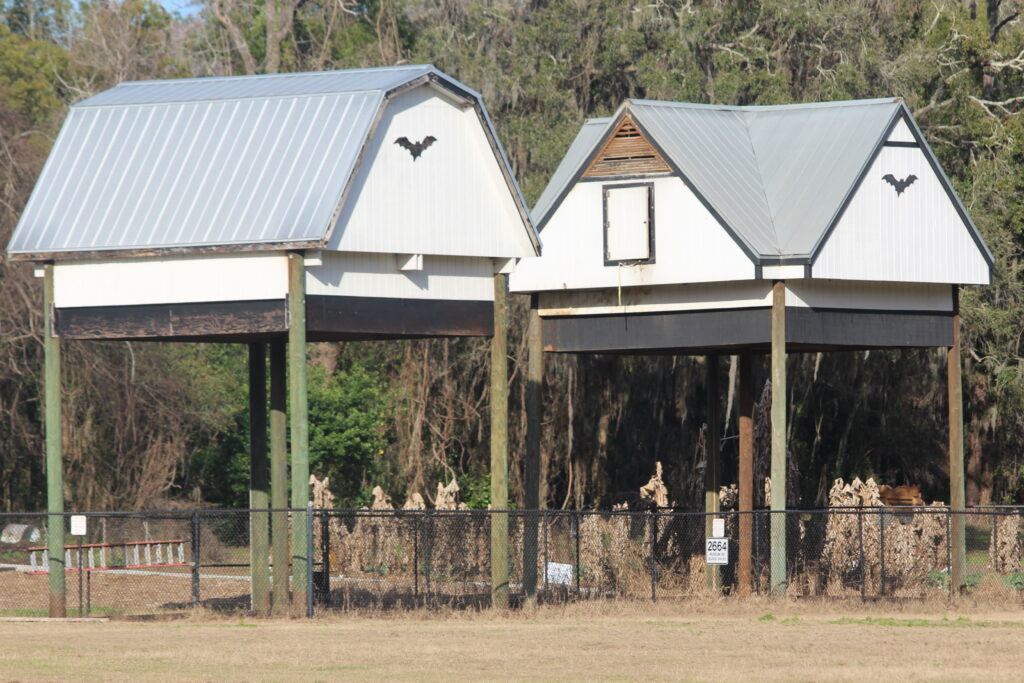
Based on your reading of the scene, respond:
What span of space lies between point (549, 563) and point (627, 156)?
26.7 ft

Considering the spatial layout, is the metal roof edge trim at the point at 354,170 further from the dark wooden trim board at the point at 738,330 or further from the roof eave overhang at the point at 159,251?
the dark wooden trim board at the point at 738,330

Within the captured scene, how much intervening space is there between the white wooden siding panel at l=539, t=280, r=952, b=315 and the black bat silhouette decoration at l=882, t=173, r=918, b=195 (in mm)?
1724

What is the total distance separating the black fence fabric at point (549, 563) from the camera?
32219mm

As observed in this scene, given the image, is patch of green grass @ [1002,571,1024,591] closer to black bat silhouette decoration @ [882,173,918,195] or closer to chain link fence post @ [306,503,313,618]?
black bat silhouette decoration @ [882,173,918,195]

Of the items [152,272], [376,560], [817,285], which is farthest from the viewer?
[376,560]

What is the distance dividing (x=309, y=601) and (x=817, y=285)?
10.5m

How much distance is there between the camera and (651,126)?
34.0m

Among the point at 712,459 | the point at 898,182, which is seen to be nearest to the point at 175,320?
the point at 712,459

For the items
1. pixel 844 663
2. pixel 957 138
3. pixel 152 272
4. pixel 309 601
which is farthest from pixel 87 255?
pixel 957 138

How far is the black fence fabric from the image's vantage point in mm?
32219

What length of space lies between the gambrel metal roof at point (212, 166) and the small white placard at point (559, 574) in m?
7.57

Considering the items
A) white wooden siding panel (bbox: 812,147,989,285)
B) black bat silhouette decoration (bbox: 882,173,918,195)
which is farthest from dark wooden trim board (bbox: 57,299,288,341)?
black bat silhouette decoration (bbox: 882,173,918,195)

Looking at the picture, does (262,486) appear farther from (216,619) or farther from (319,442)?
(319,442)

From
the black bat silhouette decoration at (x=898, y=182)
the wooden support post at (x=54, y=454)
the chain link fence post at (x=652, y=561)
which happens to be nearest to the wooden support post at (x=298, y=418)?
the wooden support post at (x=54, y=454)
